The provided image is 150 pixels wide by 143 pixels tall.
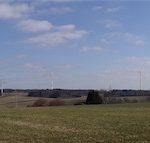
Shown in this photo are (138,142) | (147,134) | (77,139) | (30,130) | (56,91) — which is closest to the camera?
(138,142)

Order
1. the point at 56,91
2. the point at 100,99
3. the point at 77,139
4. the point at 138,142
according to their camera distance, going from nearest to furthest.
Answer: the point at 138,142 → the point at 77,139 → the point at 100,99 → the point at 56,91

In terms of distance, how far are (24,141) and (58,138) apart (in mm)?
1580

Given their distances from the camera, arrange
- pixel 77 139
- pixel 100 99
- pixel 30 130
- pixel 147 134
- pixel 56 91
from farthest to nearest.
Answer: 1. pixel 56 91
2. pixel 100 99
3. pixel 30 130
4. pixel 147 134
5. pixel 77 139

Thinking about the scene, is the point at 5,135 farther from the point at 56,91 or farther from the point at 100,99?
the point at 56,91

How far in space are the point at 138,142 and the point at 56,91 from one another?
145 m

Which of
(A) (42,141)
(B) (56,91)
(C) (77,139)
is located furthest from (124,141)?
(B) (56,91)

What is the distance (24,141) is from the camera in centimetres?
1872

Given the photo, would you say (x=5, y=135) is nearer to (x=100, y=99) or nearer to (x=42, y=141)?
(x=42, y=141)

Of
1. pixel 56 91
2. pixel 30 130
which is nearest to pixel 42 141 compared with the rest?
pixel 30 130

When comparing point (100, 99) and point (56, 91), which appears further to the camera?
point (56, 91)

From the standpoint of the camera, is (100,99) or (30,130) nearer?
(30,130)

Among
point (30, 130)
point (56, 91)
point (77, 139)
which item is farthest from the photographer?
point (56, 91)

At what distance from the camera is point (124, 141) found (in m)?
18.1

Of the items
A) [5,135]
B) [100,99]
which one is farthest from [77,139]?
[100,99]
